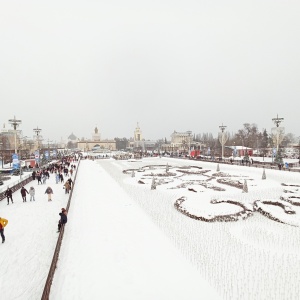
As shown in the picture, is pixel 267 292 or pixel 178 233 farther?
pixel 178 233

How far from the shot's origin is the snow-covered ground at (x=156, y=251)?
710cm

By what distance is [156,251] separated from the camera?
9328 millimetres

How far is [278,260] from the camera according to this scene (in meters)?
8.53

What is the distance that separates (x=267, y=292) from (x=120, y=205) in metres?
10.5

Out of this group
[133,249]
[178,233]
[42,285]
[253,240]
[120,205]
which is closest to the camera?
[42,285]

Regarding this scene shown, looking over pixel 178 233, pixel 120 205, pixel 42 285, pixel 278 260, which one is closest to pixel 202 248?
pixel 178 233

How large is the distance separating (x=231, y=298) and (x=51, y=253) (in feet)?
21.7

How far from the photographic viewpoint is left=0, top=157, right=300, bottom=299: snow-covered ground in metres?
7.10

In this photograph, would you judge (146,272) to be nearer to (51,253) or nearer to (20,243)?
(51,253)

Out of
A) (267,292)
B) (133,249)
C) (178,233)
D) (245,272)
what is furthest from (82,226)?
(267,292)

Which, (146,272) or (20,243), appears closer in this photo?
(146,272)

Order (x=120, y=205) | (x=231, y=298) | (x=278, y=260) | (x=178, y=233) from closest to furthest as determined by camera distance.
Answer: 1. (x=231, y=298)
2. (x=278, y=260)
3. (x=178, y=233)
4. (x=120, y=205)

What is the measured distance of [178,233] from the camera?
11172 millimetres

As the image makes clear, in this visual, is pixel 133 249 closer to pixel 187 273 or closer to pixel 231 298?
pixel 187 273
